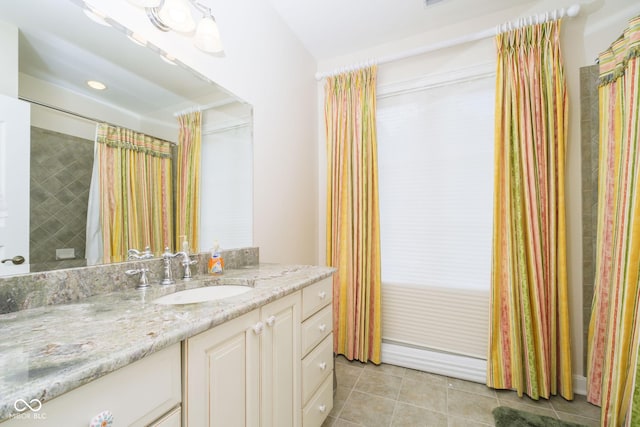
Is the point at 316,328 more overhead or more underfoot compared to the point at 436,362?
more overhead

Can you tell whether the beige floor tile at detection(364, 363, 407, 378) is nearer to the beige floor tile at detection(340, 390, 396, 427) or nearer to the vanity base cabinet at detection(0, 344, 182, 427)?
the beige floor tile at detection(340, 390, 396, 427)

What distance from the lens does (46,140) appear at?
0.88m

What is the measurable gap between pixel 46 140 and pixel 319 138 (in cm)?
197

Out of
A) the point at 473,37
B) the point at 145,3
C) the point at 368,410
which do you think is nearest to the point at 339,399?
the point at 368,410

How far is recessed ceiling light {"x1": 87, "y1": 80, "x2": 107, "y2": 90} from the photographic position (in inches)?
40.1

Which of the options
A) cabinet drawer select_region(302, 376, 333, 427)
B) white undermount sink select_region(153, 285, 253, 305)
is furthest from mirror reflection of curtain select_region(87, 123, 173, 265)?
cabinet drawer select_region(302, 376, 333, 427)

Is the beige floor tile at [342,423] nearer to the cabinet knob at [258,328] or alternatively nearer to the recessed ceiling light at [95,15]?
the cabinet knob at [258,328]

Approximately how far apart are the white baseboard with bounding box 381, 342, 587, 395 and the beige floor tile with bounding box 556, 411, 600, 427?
0.83 feet

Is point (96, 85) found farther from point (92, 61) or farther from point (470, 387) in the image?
point (470, 387)

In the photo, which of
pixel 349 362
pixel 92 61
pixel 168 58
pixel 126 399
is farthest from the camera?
pixel 349 362

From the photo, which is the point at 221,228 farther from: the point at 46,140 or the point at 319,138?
the point at 319,138

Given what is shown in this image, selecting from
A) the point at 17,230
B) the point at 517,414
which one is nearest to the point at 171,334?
the point at 17,230

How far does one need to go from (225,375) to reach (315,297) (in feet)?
1.99

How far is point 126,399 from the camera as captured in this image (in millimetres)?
550
